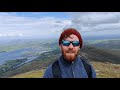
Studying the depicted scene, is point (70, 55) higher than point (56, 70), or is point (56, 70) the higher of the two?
point (70, 55)

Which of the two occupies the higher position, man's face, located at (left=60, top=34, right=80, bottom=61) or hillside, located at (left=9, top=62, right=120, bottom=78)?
man's face, located at (left=60, top=34, right=80, bottom=61)

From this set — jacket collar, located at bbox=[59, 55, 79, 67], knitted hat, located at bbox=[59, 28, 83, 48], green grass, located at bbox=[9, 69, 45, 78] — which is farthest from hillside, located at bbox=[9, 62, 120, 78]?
knitted hat, located at bbox=[59, 28, 83, 48]

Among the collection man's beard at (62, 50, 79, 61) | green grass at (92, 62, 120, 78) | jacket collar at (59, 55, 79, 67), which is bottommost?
green grass at (92, 62, 120, 78)

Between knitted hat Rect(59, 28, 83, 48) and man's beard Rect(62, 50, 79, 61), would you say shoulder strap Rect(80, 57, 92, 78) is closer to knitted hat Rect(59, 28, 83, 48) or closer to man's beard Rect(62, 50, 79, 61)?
man's beard Rect(62, 50, 79, 61)

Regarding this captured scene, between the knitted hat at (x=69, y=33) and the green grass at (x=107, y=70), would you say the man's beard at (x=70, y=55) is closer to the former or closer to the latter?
the knitted hat at (x=69, y=33)

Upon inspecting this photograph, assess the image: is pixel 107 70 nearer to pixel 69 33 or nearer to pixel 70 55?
pixel 70 55

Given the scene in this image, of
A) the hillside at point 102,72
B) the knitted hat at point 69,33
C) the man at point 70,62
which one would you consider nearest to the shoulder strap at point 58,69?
the man at point 70,62

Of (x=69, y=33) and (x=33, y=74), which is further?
(x=33, y=74)

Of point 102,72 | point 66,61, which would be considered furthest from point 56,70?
point 102,72

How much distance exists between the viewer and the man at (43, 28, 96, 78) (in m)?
3.48

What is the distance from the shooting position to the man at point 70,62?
3484mm

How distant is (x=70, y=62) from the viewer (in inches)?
138
